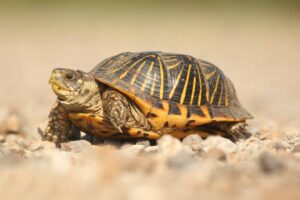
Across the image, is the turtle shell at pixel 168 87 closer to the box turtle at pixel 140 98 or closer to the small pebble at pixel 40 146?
the box turtle at pixel 140 98

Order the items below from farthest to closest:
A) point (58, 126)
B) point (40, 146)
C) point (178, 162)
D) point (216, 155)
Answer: point (58, 126) < point (40, 146) < point (216, 155) < point (178, 162)

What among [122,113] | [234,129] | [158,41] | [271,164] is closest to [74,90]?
[122,113]

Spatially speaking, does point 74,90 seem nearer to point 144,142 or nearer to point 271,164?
point 144,142

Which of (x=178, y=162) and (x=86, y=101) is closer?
(x=178, y=162)

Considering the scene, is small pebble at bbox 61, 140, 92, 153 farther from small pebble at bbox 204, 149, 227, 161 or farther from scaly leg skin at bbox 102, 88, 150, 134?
small pebble at bbox 204, 149, 227, 161

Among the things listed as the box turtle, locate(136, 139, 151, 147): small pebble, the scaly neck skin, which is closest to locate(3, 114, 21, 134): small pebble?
the box turtle

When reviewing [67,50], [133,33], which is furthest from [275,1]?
[67,50]

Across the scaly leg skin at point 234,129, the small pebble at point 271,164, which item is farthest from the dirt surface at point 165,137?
the scaly leg skin at point 234,129
